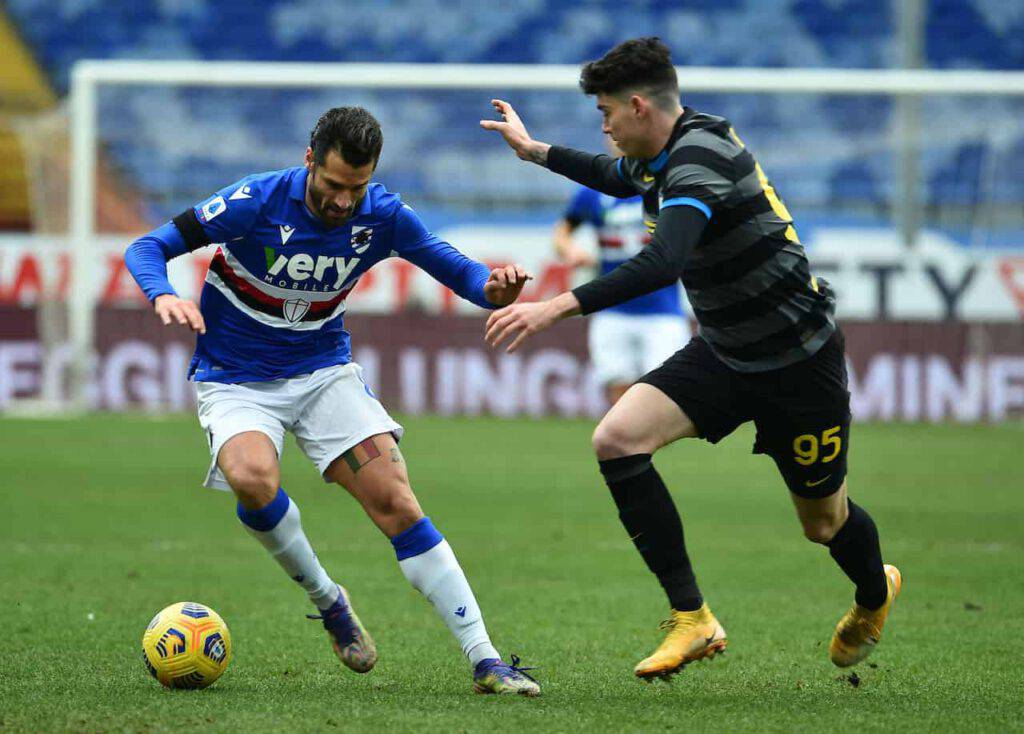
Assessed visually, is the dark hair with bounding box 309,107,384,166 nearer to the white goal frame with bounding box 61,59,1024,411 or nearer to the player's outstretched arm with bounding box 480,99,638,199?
the player's outstretched arm with bounding box 480,99,638,199

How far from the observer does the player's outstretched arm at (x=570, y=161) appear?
540 cm

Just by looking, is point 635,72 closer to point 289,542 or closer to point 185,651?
point 289,542

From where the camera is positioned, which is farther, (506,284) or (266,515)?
(266,515)

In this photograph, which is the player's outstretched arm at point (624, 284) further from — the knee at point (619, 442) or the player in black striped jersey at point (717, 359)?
the knee at point (619, 442)

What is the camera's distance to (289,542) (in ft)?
17.3

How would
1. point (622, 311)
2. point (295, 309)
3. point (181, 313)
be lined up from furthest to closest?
point (622, 311)
point (295, 309)
point (181, 313)

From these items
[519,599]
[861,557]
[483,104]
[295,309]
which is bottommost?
[519,599]

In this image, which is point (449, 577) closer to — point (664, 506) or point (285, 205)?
point (664, 506)

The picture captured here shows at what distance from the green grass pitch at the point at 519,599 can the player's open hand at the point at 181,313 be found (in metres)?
1.16

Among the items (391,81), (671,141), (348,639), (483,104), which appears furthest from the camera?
(483,104)

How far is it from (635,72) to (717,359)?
1.04 m

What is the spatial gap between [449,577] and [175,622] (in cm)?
91

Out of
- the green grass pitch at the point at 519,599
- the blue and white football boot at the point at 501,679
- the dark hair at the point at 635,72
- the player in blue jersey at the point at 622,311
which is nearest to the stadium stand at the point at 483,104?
the green grass pitch at the point at 519,599

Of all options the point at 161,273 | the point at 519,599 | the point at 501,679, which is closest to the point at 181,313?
the point at 161,273
